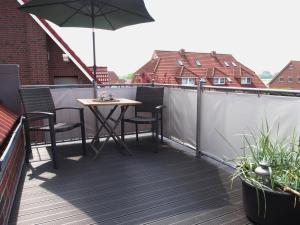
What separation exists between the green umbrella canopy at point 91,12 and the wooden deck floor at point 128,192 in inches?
84.5

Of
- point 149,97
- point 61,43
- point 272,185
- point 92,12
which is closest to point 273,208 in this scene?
A: point 272,185

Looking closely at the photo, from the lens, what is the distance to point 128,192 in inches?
104

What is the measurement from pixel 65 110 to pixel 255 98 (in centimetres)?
297

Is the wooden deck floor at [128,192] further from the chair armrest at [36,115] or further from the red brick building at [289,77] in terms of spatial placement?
the red brick building at [289,77]

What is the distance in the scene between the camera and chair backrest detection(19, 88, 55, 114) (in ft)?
11.4

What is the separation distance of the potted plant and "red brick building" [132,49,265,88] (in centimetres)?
2302

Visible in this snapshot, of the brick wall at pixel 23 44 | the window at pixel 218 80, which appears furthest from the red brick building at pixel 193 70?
the brick wall at pixel 23 44

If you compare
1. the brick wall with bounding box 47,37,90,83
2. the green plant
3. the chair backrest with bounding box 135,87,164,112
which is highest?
the brick wall with bounding box 47,37,90,83

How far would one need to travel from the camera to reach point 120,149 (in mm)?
4145

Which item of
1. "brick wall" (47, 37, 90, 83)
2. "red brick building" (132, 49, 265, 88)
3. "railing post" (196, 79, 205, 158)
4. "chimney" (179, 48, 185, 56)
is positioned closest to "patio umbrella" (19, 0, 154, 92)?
"railing post" (196, 79, 205, 158)

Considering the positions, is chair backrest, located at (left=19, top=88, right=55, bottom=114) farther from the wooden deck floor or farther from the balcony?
the wooden deck floor

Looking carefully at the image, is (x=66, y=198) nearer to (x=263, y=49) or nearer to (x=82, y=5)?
(x=82, y=5)

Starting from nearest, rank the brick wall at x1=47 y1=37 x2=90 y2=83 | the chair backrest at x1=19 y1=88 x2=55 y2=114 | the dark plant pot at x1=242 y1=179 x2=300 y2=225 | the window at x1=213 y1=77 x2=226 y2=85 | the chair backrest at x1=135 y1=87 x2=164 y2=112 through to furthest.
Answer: the dark plant pot at x1=242 y1=179 x2=300 y2=225, the chair backrest at x1=19 y1=88 x2=55 y2=114, the chair backrest at x1=135 y1=87 x2=164 y2=112, the brick wall at x1=47 y1=37 x2=90 y2=83, the window at x1=213 y1=77 x2=226 y2=85

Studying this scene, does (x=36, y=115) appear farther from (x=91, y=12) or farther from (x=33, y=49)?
(x=33, y=49)
